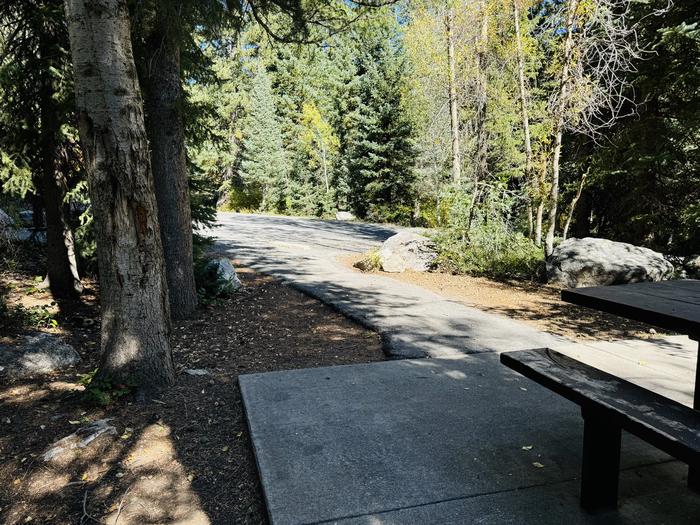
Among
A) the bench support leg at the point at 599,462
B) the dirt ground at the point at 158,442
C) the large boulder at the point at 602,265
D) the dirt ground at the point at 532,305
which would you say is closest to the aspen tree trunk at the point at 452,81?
the dirt ground at the point at 532,305

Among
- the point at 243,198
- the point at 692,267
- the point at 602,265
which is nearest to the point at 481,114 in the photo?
the point at 692,267

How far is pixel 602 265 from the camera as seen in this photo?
8.67 metres

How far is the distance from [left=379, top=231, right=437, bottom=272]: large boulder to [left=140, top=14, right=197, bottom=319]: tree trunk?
542 centimetres

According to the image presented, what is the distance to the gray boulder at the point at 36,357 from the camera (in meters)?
4.45

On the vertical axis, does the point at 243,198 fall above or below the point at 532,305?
above

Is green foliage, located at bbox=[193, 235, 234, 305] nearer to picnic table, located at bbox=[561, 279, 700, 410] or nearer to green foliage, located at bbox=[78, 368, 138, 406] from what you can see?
green foliage, located at bbox=[78, 368, 138, 406]

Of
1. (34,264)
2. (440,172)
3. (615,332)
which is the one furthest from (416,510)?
(440,172)

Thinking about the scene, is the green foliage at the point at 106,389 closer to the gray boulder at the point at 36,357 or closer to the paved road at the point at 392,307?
the gray boulder at the point at 36,357

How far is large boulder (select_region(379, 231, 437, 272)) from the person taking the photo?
1066cm

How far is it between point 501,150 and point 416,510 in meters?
14.7

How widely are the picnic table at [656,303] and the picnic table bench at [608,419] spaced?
13.3 inches

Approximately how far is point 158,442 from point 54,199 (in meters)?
4.80

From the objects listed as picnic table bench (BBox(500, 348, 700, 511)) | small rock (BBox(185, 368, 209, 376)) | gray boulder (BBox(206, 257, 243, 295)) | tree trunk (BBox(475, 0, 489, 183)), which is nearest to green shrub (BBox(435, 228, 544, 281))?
tree trunk (BBox(475, 0, 489, 183))

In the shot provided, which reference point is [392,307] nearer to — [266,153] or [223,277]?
[223,277]
